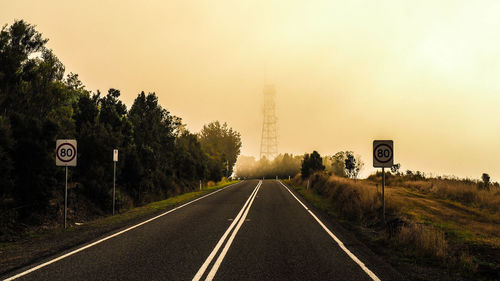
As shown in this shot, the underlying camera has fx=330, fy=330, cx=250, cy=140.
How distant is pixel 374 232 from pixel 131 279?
8046mm

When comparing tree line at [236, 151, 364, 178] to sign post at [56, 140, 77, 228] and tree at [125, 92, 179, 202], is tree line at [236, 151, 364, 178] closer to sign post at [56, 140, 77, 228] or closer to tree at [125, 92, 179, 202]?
tree at [125, 92, 179, 202]

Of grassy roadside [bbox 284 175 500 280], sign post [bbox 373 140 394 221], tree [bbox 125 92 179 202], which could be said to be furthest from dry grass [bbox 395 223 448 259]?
tree [bbox 125 92 179 202]

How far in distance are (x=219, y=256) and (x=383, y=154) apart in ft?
23.6

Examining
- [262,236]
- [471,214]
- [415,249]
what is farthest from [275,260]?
[471,214]

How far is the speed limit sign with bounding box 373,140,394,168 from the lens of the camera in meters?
11.5

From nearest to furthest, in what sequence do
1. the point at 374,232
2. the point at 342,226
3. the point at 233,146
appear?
1. the point at 374,232
2. the point at 342,226
3. the point at 233,146

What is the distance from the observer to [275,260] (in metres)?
6.94

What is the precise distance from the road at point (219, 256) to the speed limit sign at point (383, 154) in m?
2.84

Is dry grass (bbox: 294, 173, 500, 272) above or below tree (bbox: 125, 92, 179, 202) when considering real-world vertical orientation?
below

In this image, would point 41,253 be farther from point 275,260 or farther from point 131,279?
point 275,260

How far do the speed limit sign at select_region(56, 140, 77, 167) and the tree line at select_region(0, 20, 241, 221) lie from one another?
9.05 feet

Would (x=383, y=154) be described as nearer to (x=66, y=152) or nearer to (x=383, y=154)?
(x=383, y=154)

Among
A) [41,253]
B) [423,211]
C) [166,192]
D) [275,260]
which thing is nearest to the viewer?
[275,260]

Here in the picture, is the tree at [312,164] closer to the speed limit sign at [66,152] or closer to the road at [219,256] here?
the road at [219,256]
